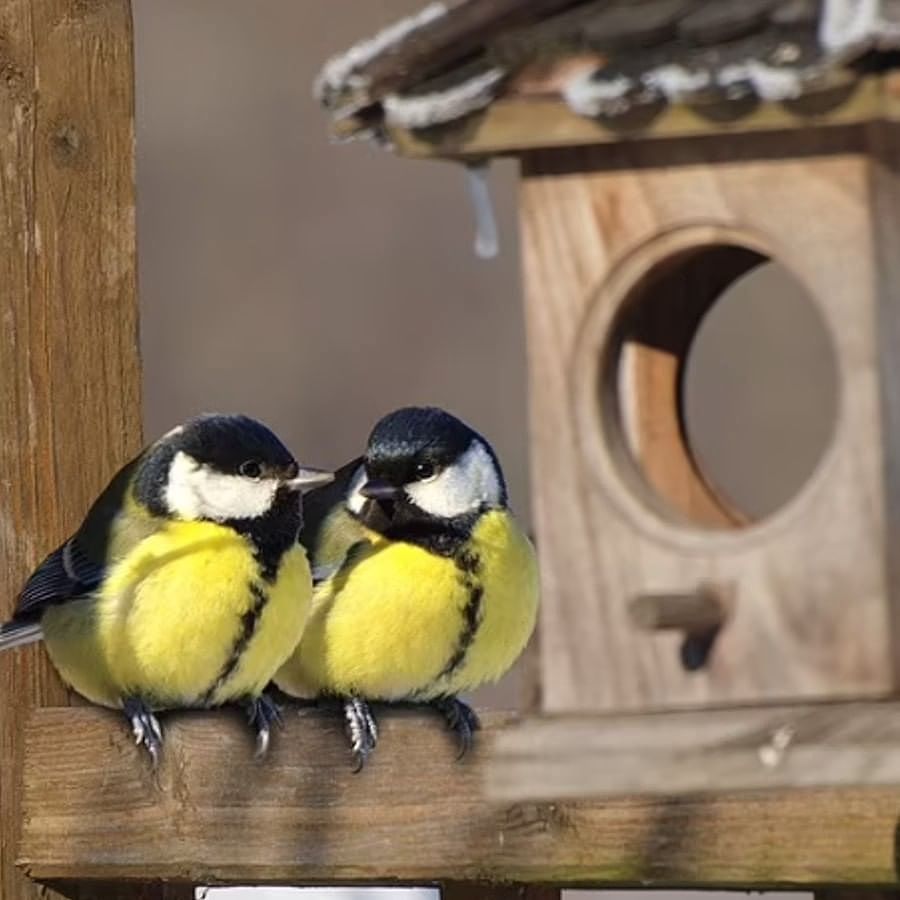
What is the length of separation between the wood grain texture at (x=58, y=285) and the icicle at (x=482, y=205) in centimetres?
105

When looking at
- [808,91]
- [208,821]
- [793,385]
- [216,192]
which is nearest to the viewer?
[808,91]

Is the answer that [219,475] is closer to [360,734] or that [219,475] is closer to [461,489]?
[461,489]

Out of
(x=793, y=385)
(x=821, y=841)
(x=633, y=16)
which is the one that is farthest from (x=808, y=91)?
(x=793, y=385)

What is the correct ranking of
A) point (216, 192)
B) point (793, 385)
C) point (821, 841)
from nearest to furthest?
point (821, 841) < point (793, 385) < point (216, 192)

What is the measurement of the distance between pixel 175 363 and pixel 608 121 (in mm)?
6688

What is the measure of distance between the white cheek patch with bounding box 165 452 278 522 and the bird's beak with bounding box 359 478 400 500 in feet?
0.58

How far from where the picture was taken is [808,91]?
8.78 feet

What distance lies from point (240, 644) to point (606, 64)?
1428mm

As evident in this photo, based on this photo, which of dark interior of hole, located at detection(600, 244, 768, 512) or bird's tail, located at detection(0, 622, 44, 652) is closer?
dark interior of hole, located at detection(600, 244, 768, 512)

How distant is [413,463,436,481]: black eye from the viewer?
4.13m

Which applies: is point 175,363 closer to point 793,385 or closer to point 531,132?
point 793,385

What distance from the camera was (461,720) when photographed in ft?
11.8

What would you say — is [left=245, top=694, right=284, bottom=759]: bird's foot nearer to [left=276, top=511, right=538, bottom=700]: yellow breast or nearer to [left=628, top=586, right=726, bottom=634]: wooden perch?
[left=276, top=511, right=538, bottom=700]: yellow breast

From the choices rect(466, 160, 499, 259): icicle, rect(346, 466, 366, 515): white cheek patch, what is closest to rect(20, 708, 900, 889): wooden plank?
rect(346, 466, 366, 515): white cheek patch
